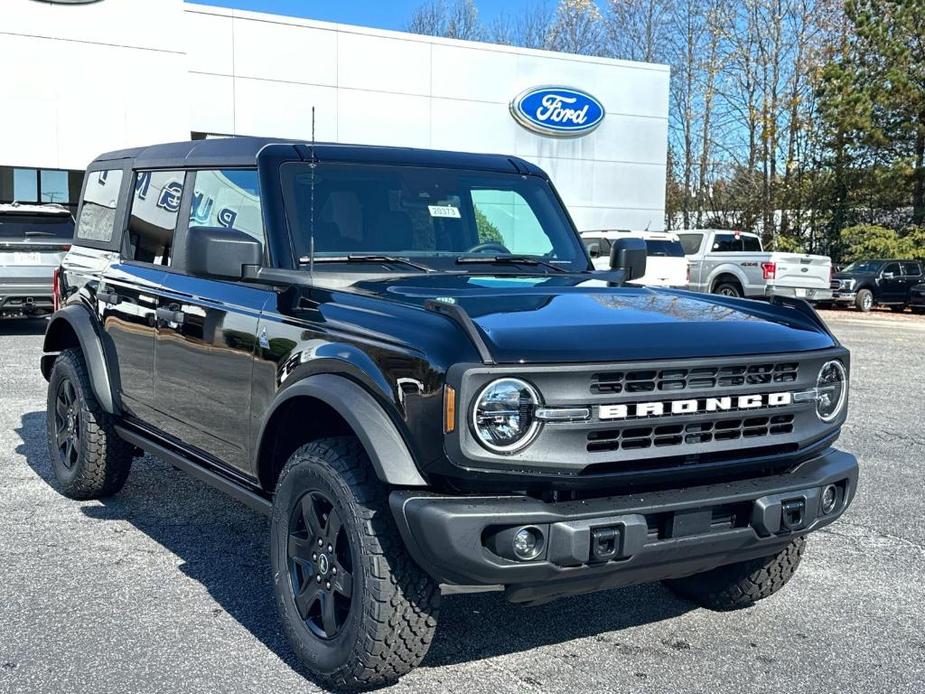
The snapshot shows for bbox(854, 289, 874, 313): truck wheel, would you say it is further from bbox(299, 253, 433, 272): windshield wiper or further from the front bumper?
the front bumper

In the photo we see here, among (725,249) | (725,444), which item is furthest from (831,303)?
(725,444)

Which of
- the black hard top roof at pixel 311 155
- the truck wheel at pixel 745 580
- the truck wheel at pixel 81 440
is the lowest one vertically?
the truck wheel at pixel 745 580

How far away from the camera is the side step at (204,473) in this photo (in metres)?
3.94

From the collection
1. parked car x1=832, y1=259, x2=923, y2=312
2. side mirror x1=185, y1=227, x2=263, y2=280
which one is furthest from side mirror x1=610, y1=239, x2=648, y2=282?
parked car x1=832, y1=259, x2=923, y2=312

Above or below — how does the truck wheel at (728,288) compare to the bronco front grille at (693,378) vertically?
below

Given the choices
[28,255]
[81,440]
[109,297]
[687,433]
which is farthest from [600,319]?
[28,255]

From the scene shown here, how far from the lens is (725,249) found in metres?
24.2

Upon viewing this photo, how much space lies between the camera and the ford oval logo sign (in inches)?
1030

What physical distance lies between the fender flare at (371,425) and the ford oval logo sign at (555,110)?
77.5 feet

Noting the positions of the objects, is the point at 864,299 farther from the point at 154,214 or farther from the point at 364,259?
the point at 364,259

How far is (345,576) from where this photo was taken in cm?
331

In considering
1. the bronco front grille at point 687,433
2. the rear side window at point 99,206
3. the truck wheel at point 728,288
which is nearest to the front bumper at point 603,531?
the bronco front grille at point 687,433

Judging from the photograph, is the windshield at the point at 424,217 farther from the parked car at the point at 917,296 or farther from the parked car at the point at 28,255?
the parked car at the point at 917,296

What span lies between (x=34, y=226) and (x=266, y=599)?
1125 centimetres
